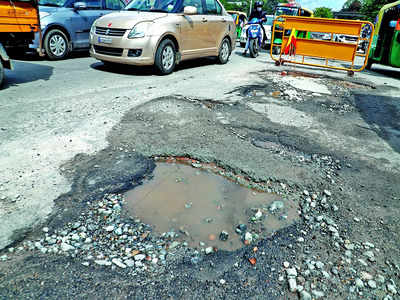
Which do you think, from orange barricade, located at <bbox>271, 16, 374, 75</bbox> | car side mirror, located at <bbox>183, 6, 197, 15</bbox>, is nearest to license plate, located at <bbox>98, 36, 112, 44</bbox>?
car side mirror, located at <bbox>183, 6, 197, 15</bbox>

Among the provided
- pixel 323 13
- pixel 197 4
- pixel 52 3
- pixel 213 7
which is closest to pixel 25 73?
pixel 52 3

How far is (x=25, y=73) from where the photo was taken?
6891 millimetres

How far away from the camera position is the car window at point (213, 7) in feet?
28.3

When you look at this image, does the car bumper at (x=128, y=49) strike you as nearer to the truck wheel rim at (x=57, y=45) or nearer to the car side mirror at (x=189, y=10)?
the car side mirror at (x=189, y=10)

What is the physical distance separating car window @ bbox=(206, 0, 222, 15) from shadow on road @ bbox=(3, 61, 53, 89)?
440cm

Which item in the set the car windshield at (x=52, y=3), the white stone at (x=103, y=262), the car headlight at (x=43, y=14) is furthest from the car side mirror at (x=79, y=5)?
the white stone at (x=103, y=262)

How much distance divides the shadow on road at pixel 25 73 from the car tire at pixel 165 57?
238cm

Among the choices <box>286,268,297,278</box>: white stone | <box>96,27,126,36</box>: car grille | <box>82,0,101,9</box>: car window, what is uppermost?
<box>82,0,101,9</box>: car window

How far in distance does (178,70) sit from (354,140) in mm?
5315

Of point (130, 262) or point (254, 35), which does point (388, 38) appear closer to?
point (254, 35)

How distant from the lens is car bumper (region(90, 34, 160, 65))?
6812 millimetres

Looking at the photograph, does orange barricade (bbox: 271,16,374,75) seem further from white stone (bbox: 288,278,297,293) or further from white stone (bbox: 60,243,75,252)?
white stone (bbox: 60,243,75,252)

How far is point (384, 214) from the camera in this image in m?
2.66

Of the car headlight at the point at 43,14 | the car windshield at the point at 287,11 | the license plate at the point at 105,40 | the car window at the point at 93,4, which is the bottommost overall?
the license plate at the point at 105,40
